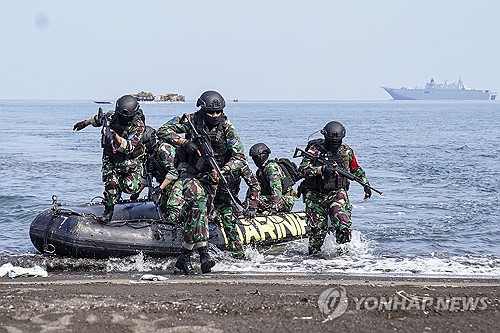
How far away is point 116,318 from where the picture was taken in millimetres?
5230

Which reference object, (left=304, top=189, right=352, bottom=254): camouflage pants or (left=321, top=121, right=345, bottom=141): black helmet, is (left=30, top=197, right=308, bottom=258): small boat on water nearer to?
(left=304, top=189, right=352, bottom=254): camouflage pants

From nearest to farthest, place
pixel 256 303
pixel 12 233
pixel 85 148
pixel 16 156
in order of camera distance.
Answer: pixel 256 303, pixel 12 233, pixel 16 156, pixel 85 148

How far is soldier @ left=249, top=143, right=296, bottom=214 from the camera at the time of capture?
11.0 m

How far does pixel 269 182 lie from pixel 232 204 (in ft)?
7.91

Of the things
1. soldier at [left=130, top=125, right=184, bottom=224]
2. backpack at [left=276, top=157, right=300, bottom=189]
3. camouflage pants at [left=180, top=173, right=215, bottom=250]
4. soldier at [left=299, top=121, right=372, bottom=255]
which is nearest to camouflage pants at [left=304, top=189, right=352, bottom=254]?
soldier at [left=299, top=121, right=372, bottom=255]

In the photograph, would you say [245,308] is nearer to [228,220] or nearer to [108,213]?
[228,220]

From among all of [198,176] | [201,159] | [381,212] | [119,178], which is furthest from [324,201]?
[381,212]

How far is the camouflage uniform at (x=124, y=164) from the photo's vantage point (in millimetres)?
9703

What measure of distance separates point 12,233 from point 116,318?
319 inches

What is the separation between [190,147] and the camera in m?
7.68

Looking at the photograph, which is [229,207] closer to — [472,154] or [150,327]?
[150,327]

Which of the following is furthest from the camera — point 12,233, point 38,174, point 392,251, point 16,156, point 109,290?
point 16,156

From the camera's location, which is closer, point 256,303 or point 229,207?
point 256,303

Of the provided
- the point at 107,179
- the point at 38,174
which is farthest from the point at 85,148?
the point at 107,179
